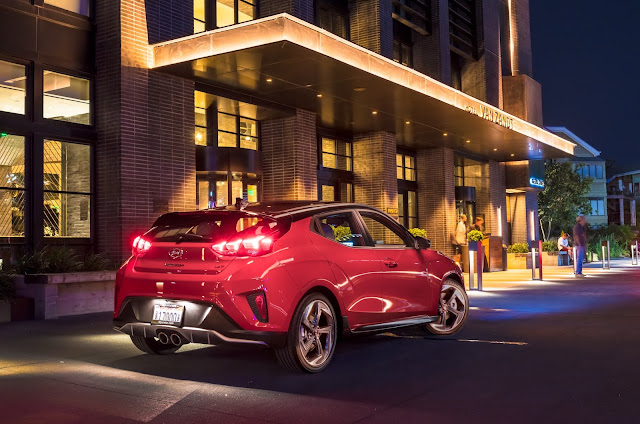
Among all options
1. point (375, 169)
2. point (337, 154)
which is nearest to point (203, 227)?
point (337, 154)

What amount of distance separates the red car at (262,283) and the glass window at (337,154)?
15911mm

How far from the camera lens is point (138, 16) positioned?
15266 millimetres

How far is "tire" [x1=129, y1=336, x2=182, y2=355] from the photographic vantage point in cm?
762

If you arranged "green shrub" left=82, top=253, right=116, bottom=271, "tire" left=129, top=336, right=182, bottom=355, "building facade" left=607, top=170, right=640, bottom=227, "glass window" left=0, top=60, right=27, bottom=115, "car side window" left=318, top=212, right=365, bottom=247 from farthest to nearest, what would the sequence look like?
"building facade" left=607, top=170, right=640, bottom=227 < "glass window" left=0, top=60, right=27, bottom=115 < "green shrub" left=82, top=253, right=116, bottom=271 < "tire" left=129, top=336, right=182, bottom=355 < "car side window" left=318, top=212, right=365, bottom=247

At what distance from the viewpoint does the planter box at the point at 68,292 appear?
11.5 meters

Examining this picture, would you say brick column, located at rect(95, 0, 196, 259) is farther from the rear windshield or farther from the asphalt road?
the rear windshield

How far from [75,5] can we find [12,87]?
242 centimetres

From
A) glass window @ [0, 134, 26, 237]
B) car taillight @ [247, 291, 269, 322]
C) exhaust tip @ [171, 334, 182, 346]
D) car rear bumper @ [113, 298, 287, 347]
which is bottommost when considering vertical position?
exhaust tip @ [171, 334, 182, 346]

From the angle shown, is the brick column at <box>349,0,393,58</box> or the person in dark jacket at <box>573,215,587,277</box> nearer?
the person in dark jacket at <box>573,215,587,277</box>

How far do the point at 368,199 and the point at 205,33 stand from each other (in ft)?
37.6

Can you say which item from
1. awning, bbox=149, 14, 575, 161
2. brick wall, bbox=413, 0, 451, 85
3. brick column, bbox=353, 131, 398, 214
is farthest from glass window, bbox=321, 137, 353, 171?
brick wall, bbox=413, 0, 451, 85

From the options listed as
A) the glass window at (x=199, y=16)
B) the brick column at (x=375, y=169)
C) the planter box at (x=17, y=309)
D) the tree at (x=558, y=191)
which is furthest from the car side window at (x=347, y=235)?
the tree at (x=558, y=191)

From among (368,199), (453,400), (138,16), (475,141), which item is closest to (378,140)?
(368,199)

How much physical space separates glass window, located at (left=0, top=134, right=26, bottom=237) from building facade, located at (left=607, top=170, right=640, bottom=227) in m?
84.0
